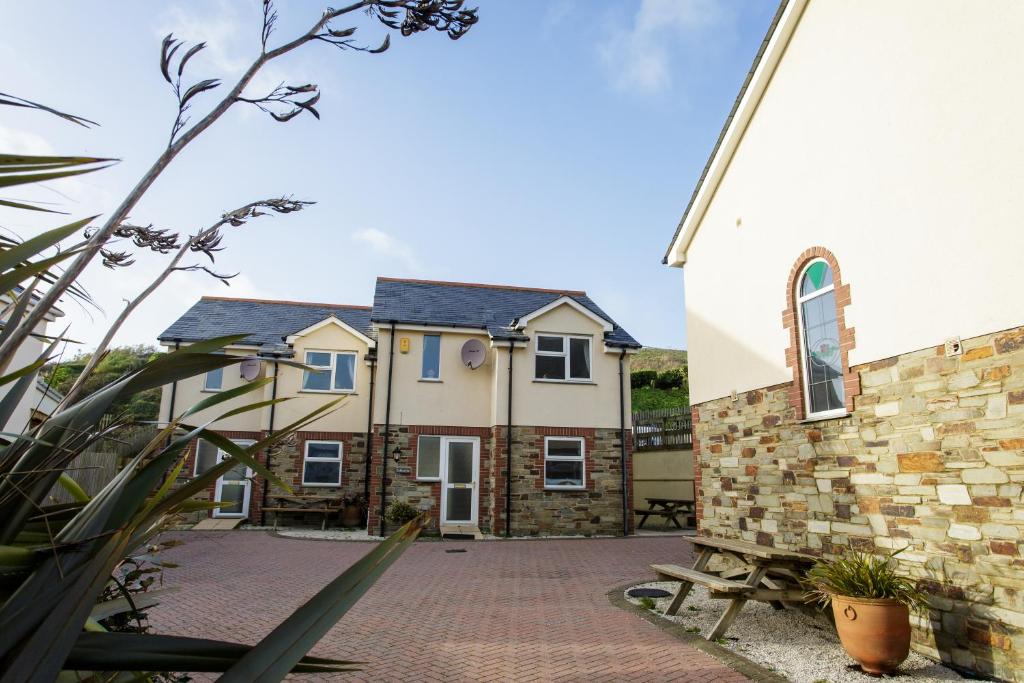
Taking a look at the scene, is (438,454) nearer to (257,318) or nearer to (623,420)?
(623,420)

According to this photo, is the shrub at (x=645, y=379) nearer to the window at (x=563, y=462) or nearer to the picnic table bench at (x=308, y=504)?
the window at (x=563, y=462)

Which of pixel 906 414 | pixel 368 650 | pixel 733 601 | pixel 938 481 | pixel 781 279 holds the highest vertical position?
pixel 781 279

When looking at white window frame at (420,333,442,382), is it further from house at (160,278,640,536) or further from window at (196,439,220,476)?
window at (196,439,220,476)

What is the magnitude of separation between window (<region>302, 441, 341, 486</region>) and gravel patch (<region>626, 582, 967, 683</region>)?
12.0 meters

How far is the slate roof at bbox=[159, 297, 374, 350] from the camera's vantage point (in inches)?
789

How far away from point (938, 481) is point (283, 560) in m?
10.9

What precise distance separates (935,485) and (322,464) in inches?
632

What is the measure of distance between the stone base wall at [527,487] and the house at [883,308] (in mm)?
7219

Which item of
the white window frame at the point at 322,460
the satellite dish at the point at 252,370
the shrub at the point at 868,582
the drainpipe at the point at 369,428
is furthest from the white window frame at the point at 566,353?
the shrub at the point at 868,582

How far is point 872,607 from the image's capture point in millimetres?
5719

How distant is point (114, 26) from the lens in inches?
92.0

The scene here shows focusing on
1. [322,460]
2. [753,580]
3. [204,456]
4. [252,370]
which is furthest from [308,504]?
[753,580]

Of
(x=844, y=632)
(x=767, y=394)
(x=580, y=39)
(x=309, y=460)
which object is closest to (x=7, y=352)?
(x=580, y=39)

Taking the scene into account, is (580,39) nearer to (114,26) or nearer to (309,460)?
(114,26)
